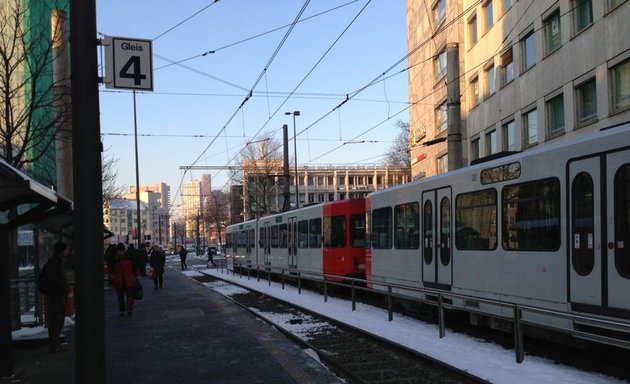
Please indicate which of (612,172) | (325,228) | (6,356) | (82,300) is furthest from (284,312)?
(82,300)

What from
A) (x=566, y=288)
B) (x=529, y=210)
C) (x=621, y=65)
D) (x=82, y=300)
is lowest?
(x=566, y=288)

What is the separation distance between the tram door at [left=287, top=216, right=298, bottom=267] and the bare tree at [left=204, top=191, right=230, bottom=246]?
206ft

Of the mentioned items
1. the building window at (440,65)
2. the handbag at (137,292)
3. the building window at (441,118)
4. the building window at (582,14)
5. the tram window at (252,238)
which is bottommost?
the handbag at (137,292)

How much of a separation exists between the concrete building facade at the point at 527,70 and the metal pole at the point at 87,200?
1685 cm

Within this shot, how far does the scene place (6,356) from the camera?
7266mm

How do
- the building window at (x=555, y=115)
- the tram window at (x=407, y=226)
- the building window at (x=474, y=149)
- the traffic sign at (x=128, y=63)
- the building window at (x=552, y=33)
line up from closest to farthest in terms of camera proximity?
the traffic sign at (x=128, y=63) → the tram window at (x=407, y=226) → the building window at (x=552, y=33) → the building window at (x=555, y=115) → the building window at (x=474, y=149)

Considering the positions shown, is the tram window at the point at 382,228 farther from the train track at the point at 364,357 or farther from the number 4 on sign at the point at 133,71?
the number 4 on sign at the point at 133,71

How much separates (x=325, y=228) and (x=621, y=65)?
1056 centimetres

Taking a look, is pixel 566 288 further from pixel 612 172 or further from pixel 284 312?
pixel 284 312

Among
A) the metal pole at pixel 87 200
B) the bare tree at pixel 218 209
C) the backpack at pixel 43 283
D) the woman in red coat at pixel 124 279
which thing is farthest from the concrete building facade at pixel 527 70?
the bare tree at pixel 218 209

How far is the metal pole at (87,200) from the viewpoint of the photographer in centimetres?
441

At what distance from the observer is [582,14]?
2019 centimetres

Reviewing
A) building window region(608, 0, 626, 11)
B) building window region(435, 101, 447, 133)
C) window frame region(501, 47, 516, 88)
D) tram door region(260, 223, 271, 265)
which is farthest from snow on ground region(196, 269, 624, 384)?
building window region(435, 101, 447, 133)

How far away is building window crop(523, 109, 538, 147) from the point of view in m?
24.1
